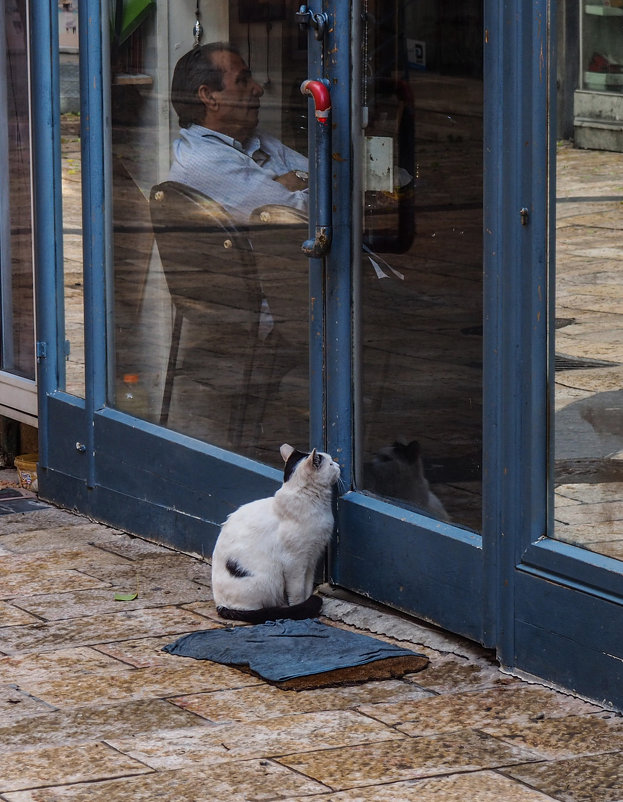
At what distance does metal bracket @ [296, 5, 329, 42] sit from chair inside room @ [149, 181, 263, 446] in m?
0.91

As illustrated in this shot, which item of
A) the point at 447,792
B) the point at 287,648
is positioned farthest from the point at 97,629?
the point at 447,792

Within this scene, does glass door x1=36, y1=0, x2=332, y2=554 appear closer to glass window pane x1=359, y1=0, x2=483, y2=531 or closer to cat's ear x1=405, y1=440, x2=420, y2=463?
glass window pane x1=359, y1=0, x2=483, y2=531

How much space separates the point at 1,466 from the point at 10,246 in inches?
44.2

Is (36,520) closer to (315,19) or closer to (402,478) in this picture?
(402,478)

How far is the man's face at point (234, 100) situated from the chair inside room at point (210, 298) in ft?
1.03

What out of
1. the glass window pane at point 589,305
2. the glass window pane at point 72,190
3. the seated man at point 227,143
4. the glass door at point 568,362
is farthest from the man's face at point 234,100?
the glass window pane at point 589,305

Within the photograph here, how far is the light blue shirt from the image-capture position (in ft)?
18.0

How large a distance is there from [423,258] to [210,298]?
127cm

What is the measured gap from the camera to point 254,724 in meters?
4.12

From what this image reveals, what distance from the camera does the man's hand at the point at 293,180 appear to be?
17.6 ft

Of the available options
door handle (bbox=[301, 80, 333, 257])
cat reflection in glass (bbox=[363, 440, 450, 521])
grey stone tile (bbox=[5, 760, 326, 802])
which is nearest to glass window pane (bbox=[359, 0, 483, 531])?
cat reflection in glass (bbox=[363, 440, 450, 521])

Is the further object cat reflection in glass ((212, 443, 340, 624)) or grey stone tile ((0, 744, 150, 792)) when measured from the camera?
cat reflection in glass ((212, 443, 340, 624))

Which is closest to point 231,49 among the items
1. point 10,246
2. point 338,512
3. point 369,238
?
point 369,238

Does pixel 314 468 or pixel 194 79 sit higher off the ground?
pixel 194 79
